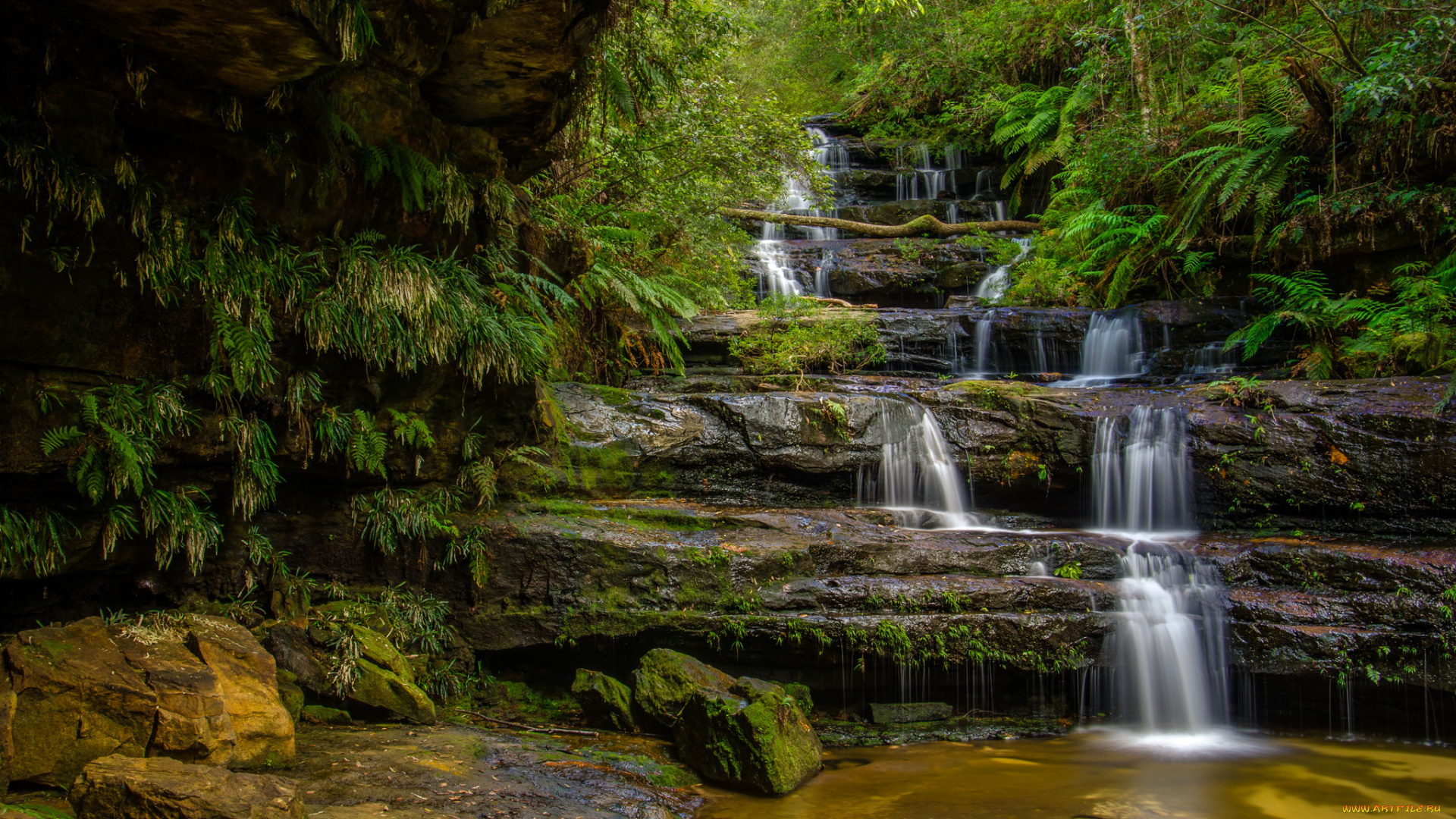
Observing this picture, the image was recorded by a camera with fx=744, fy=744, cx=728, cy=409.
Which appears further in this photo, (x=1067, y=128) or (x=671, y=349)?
(x=1067, y=128)

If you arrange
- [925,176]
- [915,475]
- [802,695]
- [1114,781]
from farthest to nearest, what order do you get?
[925,176] < [915,475] < [802,695] < [1114,781]

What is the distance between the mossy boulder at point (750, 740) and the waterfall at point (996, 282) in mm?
9510

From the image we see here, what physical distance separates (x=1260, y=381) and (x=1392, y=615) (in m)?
2.86

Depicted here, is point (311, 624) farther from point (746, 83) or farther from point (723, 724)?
point (746, 83)

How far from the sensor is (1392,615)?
5.75 m

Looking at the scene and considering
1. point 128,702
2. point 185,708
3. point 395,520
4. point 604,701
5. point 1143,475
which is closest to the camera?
point 128,702

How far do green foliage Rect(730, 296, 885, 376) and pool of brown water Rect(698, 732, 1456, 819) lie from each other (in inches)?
196

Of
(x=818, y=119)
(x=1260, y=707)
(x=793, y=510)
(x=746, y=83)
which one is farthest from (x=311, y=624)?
(x=746, y=83)

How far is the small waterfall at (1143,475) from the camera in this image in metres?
7.48

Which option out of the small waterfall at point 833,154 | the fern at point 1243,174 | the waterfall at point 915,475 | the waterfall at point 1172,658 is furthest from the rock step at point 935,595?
the small waterfall at point 833,154

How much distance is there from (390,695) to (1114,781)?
15.4 feet

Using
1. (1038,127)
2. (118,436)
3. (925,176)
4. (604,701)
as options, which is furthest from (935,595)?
(925,176)

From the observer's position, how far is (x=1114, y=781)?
4.74m

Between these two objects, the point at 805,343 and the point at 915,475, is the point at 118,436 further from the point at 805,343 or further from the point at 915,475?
the point at 805,343
